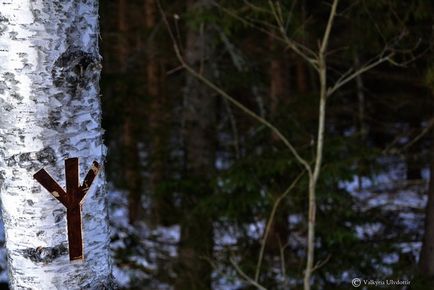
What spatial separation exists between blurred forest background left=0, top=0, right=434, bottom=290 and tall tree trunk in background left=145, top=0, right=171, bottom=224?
3cm

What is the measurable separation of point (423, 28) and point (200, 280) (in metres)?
3.18

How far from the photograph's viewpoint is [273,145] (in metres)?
5.48

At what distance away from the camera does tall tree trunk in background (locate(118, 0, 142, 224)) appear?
6.39 metres

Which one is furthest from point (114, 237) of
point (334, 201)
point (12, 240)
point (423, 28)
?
point (12, 240)

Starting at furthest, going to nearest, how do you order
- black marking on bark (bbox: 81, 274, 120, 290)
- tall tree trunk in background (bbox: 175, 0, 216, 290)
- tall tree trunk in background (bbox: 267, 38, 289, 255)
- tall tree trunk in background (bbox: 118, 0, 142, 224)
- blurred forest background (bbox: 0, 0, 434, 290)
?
tall tree trunk in background (bbox: 118, 0, 142, 224), tall tree trunk in background (bbox: 175, 0, 216, 290), tall tree trunk in background (bbox: 267, 38, 289, 255), blurred forest background (bbox: 0, 0, 434, 290), black marking on bark (bbox: 81, 274, 120, 290)

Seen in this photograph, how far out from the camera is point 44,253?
5.32ft

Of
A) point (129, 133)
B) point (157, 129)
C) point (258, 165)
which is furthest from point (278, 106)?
point (129, 133)

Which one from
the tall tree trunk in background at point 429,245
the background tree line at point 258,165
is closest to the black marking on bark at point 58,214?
the background tree line at point 258,165

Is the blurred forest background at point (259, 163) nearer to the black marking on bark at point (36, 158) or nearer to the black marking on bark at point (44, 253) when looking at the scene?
the black marking on bark at point (44, 253)

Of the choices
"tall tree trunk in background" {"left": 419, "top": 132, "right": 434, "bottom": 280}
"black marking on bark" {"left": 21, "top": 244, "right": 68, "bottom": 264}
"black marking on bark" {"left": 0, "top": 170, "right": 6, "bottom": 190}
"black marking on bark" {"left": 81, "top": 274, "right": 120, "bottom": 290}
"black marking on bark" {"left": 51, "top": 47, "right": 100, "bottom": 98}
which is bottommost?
"tall tree trunk in background" {"left": 419, "top": 132, "right": 434, "bottom": 280}

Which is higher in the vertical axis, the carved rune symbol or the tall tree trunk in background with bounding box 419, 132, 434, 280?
the carved rune symbol

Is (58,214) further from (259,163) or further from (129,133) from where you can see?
(129,133)

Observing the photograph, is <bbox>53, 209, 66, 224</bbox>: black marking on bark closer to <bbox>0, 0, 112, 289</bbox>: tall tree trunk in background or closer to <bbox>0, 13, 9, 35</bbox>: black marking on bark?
<bbox>0, 0, 112, 289</bbox>: tall tree trunk in background

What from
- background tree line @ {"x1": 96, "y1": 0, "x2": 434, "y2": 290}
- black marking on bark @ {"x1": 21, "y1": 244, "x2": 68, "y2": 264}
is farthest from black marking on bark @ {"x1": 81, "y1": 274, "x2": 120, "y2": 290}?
background tree line @ {"x1": 96, "y1": 0, "x2": 434, "y2": 290}
